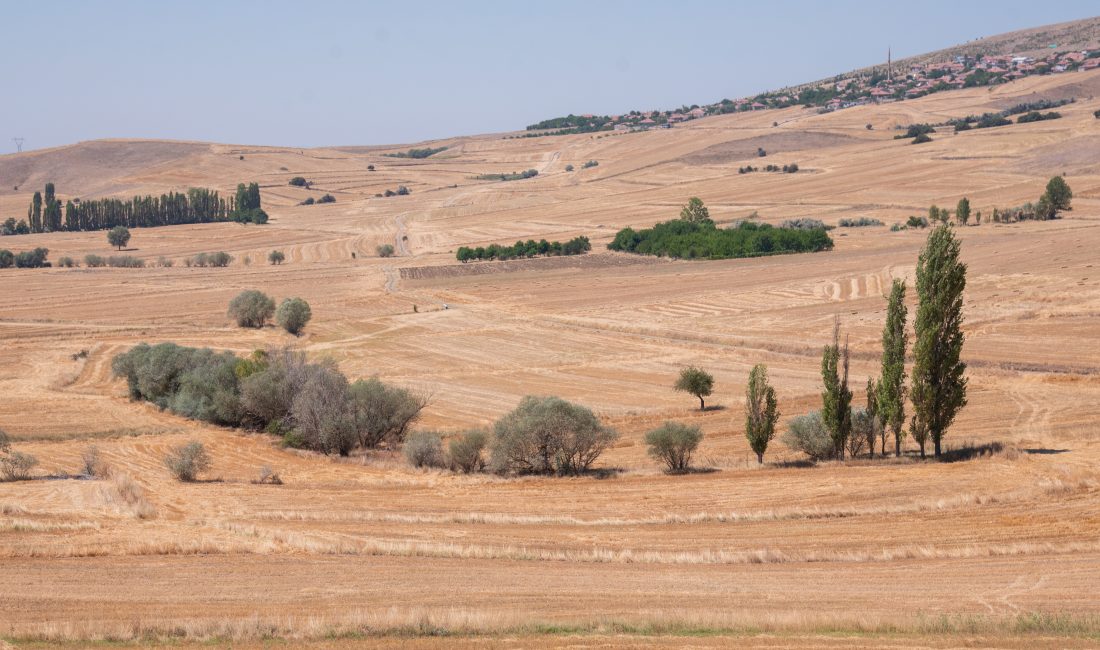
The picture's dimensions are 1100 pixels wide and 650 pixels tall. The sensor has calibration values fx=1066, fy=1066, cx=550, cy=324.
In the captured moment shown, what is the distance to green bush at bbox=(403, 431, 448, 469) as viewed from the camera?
35.5 m

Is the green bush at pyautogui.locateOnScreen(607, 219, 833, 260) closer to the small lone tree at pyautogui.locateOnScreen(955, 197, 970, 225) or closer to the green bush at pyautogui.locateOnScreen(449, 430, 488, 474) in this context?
the small lone tree at pyautogui.locateOnScreen(955, 197, 970, 225)

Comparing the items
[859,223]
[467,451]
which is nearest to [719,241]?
[859,223]

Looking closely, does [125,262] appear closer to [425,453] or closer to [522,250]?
[522,250]

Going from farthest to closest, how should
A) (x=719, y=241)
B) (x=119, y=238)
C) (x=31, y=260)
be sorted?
(x=119, y=238) → (x=31, y=260) → (x=719, y=241)

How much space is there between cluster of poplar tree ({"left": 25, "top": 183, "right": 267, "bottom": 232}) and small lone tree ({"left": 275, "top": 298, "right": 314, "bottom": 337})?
9297 cm

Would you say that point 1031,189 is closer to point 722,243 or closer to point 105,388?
point 722,243

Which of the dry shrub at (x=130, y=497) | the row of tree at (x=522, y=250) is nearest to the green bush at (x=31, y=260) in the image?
the row of tree at (x=522, y=250)

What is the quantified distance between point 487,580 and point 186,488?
14325mm

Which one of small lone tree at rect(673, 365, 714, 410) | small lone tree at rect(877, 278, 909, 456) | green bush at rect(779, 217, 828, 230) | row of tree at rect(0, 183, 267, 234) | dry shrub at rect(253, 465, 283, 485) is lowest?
dry shrub at rect(253, 465, 283, 485)

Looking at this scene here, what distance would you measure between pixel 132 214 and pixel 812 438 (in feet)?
489

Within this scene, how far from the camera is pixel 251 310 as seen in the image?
7362 cm

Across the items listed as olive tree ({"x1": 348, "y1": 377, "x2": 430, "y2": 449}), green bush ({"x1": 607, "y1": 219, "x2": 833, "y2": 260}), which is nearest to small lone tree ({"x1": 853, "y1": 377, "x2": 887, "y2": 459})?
olive tree ({"x1": 348, "y1": 377, "x2": 430, "y2": 449})

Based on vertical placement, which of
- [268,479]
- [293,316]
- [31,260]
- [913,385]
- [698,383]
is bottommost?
[268,479]

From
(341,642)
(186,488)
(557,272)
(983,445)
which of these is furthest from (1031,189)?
(341,642)
